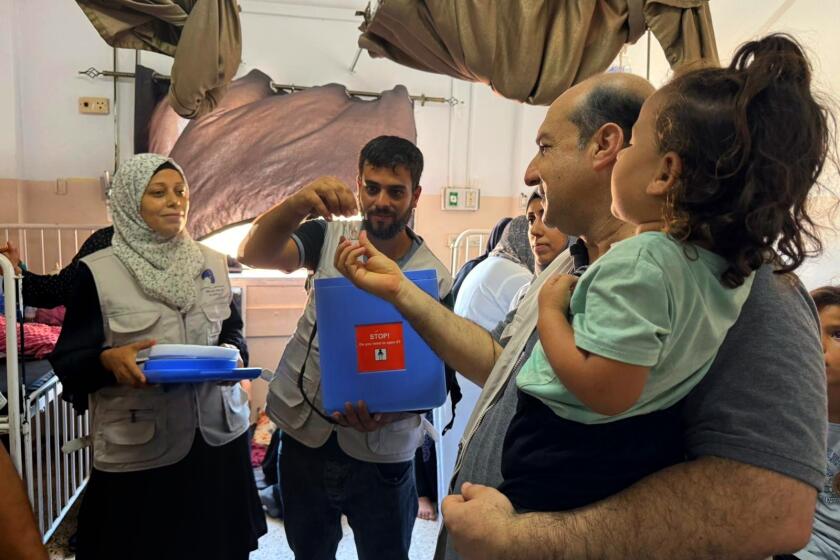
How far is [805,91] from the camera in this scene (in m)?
0.67

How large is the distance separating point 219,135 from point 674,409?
4.05m

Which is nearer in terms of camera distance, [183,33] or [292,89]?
[183,33]

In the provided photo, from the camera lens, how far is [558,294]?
783mm

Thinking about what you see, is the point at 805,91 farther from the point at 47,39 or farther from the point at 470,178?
the point at 47,39

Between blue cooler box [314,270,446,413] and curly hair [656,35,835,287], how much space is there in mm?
809

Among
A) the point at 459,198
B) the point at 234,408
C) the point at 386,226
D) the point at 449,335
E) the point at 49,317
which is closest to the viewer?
the point at 449,335

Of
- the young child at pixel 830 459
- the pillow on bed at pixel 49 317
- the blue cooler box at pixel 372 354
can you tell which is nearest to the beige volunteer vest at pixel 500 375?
the blue cooler box at pixel 372 354

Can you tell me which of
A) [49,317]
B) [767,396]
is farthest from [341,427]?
[49,317]

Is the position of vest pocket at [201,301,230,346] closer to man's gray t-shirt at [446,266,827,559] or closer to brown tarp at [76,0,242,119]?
brown tarp at [76,0,242,119]

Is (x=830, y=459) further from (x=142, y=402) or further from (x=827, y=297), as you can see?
(x=142, y=402)

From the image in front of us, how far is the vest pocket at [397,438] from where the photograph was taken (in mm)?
1633

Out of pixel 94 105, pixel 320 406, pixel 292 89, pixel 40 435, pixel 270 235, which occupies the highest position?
pixel 292 89

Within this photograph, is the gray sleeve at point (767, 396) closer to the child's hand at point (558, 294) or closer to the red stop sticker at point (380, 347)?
the child's hand at point (558, 294)

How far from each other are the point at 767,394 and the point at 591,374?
0.23m
